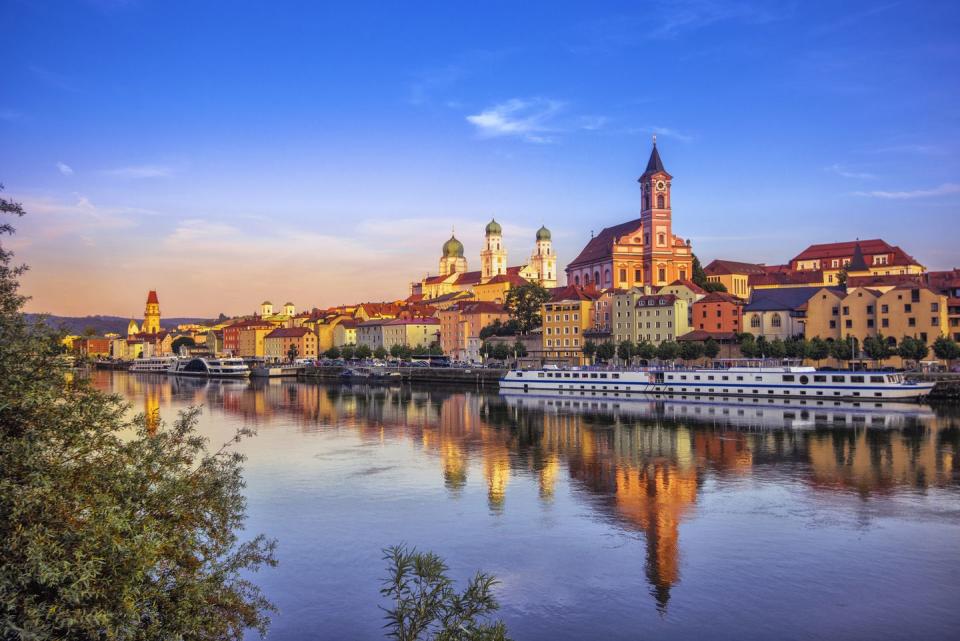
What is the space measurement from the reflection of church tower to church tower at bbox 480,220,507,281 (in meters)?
5.61

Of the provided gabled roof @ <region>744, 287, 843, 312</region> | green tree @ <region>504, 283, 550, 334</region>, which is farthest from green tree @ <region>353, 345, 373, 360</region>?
gabled roof @ <region>744, 287, 843, 312</region>

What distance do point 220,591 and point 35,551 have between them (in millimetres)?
2268

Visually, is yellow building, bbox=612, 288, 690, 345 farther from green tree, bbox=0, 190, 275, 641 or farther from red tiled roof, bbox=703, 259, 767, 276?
green tree, bbox=0, 190, 275, 641

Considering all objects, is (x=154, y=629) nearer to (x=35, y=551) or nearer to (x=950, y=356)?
(x=35, y=551)

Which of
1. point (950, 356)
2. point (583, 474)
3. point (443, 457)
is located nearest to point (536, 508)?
point (583, 474)

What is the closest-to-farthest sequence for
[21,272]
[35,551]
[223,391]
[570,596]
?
[35,551], [21,272], [570,596], [223,391]

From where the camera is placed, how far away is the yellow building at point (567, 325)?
67.0 m

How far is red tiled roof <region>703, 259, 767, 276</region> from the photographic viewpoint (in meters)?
79.2

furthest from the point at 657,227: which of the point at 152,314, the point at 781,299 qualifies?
the point at 152,314

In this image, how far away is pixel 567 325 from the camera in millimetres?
67812

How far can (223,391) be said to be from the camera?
2408 inches

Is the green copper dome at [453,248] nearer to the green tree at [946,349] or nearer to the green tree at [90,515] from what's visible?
the green tree at [946,349]

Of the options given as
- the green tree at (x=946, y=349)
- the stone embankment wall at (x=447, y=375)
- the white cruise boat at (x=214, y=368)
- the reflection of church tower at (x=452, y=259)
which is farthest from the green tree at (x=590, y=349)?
the reflection of church tower at (x=452, y=259)

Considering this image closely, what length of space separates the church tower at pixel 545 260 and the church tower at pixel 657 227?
41.9 meters
